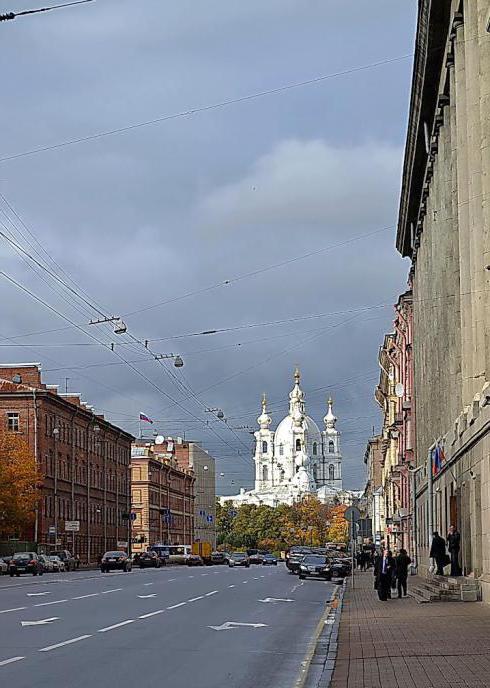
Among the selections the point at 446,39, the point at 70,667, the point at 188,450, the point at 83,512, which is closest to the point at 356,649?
the point at 70,667

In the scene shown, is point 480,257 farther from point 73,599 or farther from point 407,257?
point 407,257

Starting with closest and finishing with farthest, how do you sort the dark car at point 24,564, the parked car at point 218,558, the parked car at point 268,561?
the dark car at point 24,564 < the parked car at point 268,561 < the parked car at point 218,558

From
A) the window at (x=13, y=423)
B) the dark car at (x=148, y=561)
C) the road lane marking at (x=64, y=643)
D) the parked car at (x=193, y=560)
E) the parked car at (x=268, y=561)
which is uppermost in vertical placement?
the window at (x=13, y=423)

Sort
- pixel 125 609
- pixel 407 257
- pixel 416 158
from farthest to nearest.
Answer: pixel 407 257 → pixel 416 158 → pixel 125 609

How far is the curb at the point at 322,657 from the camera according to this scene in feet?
47.8

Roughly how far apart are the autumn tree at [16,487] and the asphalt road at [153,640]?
38.3m

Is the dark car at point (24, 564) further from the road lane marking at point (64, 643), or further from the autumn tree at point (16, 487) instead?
the road lane marking at point (64, 643)

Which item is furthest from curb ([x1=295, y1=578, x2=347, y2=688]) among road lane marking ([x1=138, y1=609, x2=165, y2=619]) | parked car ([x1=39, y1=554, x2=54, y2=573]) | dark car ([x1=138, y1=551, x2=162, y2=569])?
dark car ([x1=138, y1=551, x2=162, y2=569])

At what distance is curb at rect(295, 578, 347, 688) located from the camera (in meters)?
14.6

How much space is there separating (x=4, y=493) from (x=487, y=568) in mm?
48833

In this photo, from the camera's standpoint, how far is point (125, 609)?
29.6 meters

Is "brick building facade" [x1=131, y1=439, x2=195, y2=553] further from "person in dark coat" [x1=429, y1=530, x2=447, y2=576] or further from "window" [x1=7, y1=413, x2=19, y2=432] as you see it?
"person in dark coat" [x1=429, y1=530, x2=447, y2=576]

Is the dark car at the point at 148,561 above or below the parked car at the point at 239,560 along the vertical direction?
above

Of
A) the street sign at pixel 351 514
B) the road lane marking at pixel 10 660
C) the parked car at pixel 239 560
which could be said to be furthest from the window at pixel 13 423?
the road lane marking at pixel 10 660
